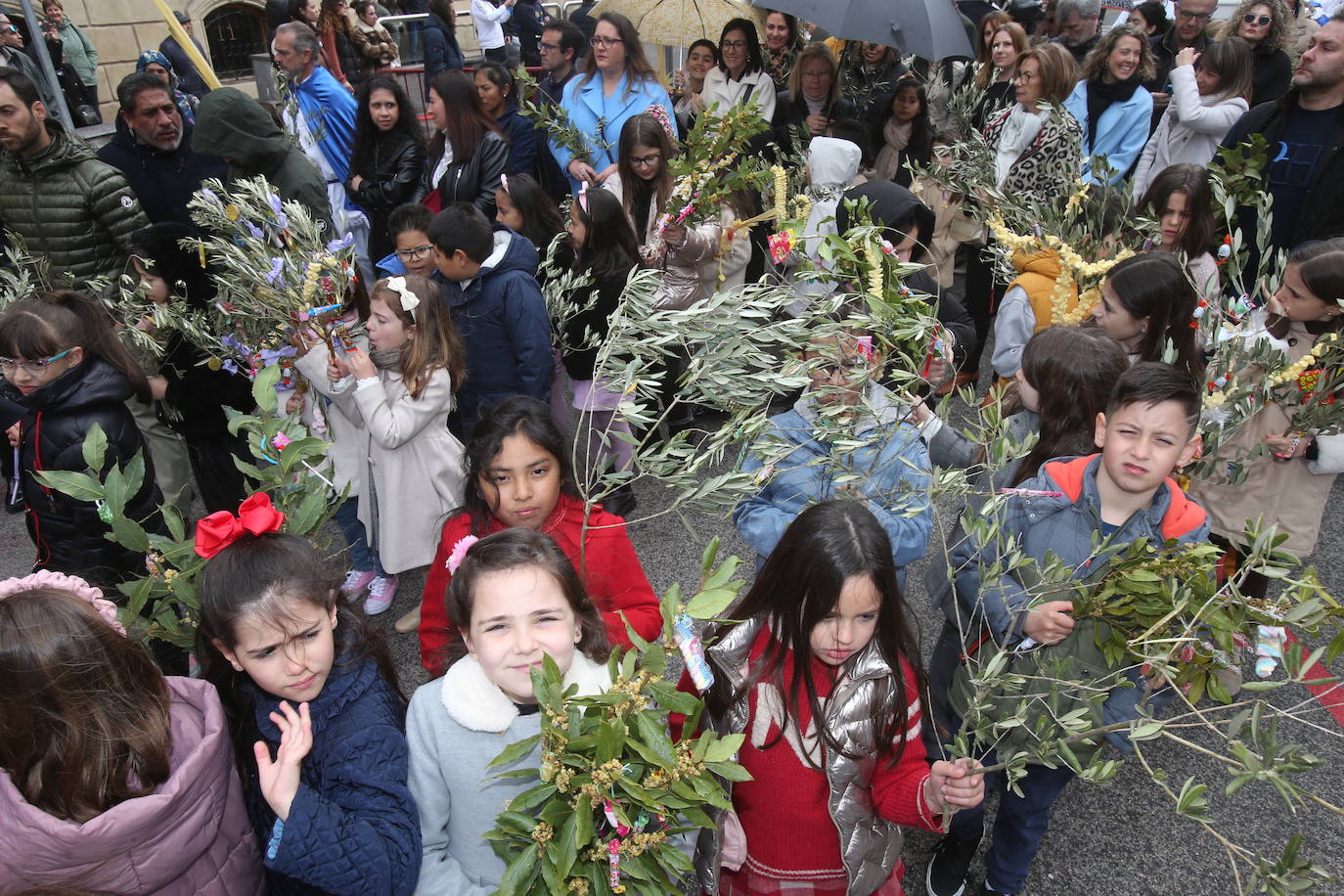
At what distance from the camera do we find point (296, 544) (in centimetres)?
200

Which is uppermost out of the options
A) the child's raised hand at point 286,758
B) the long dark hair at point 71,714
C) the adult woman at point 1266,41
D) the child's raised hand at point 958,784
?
the adult woman at point 1266,41

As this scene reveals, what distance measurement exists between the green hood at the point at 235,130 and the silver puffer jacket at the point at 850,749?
14.0 ft

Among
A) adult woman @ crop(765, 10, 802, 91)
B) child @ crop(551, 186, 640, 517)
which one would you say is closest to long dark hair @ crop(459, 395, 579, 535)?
child @ crop(551, 186, 640, 517)

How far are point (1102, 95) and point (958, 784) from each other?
212 inches

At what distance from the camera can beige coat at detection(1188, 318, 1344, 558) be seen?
10.2 feet

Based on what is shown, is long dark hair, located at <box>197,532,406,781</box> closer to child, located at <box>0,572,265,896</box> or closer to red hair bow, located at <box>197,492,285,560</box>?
red hair bow, located at <box>197,492,285,560</box>

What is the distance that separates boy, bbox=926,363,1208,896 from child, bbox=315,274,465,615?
216 centimetres

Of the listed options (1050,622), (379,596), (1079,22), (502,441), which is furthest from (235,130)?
(1079,22)

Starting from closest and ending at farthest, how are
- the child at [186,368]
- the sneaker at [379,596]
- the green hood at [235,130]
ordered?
the child at [186,368]
the sneaker at [379,596]
the green hood at [235,130]

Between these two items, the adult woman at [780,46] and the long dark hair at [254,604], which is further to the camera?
the adult woman at [780,46]

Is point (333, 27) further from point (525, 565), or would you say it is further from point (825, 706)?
point (825, 706)

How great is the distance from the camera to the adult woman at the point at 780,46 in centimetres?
741

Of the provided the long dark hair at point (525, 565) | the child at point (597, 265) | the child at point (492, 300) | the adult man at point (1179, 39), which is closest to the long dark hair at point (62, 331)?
the child at point (492, 300)

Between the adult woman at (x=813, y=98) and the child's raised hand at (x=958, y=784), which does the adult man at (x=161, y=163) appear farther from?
the child's raised hand at (x=958, y=784)
